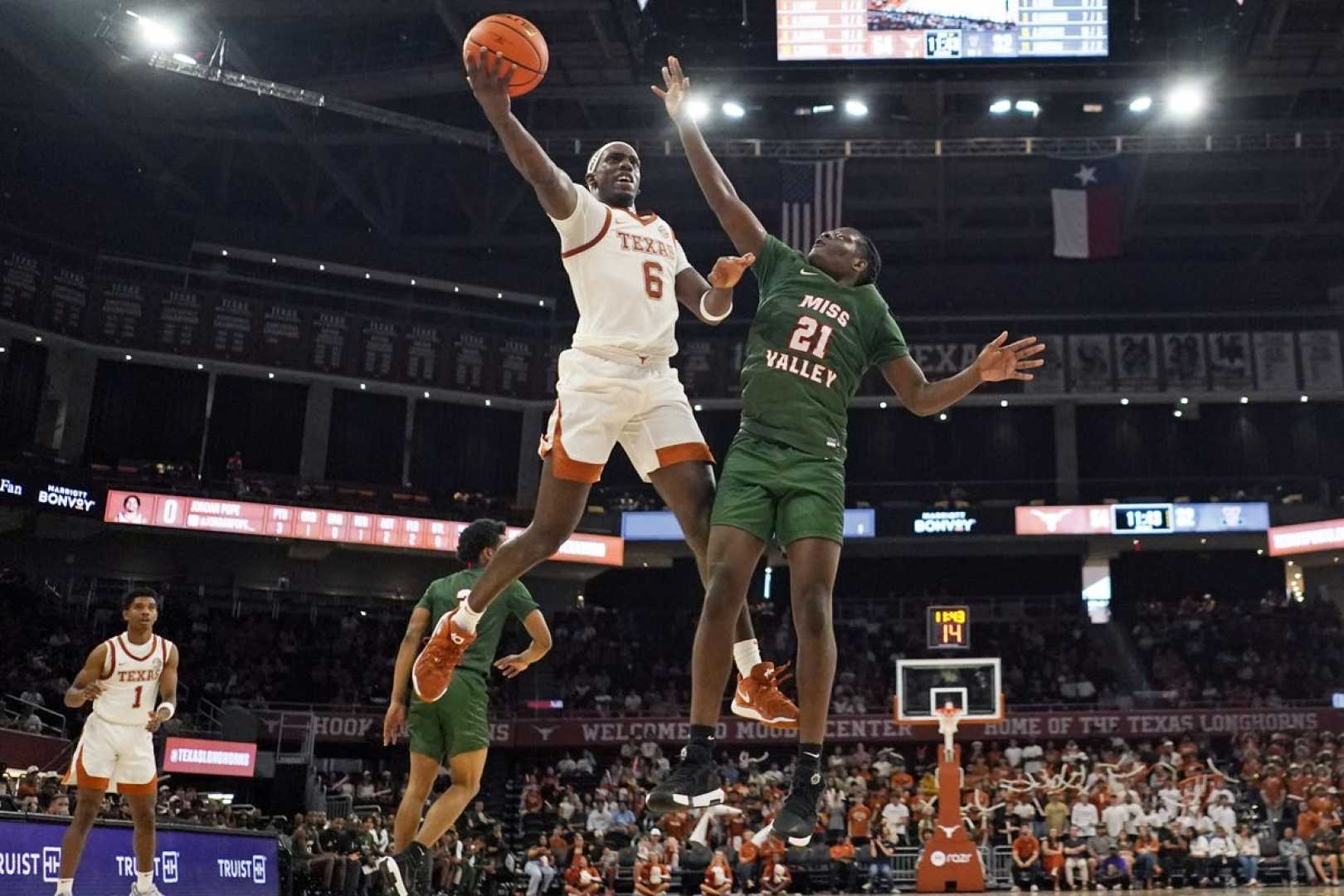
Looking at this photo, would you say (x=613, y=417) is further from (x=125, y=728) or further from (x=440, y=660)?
(x=125, y=728)

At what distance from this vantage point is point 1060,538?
3738cm

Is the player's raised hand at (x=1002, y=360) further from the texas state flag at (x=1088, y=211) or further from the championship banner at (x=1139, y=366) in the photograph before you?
the championship banner at (x=1139, y=366)

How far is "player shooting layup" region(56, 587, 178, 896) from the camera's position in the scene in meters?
Answer: 9.07

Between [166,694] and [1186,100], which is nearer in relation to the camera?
[166,694]

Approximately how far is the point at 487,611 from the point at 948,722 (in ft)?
41.5

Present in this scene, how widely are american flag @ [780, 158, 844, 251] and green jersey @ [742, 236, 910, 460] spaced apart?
69.4ft

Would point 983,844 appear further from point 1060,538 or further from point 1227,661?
point 1060,538

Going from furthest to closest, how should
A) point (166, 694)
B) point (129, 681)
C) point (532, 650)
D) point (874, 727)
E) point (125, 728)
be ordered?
point (874, 727), point (166, 694), point (129, 681), point (125, 728), point (532, 650)

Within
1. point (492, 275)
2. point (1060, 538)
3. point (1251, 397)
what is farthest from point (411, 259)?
point (1251, 397)

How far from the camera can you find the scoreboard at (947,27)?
23.0 meters

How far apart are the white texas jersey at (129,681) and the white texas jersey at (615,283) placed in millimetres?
4743

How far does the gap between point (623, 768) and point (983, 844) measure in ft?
25.9

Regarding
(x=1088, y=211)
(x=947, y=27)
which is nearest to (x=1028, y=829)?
(x=947, y=27)

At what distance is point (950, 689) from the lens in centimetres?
2048
